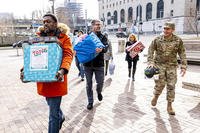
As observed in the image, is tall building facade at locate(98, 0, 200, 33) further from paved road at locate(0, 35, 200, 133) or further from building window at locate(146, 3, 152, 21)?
paved road at locate(0, 35, 200, 133)

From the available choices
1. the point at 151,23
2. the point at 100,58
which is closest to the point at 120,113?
the point at 100,58

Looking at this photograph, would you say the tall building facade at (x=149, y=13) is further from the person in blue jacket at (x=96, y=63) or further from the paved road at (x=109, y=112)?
the person in blue jacket at (x=96, y=63)

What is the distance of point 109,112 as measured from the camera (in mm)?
4984

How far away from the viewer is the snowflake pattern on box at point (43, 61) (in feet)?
9.45

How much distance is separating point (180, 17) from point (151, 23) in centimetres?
1376

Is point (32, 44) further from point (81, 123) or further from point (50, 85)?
point (81, 123)

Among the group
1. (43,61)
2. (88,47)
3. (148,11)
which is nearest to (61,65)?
(43,61)

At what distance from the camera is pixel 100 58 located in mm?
5172

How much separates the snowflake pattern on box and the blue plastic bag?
1.93 metres

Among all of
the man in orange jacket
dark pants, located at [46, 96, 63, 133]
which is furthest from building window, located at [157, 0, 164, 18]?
dark pants, located at [46, 96, 63, 133]

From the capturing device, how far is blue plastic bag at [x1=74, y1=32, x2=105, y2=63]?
484 centimetres

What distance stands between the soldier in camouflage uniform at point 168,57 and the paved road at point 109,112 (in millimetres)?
492

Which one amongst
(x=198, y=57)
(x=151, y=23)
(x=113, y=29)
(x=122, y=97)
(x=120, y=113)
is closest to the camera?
(x=120, y=113)

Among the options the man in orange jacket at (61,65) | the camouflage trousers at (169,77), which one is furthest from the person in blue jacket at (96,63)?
the man in orange jacket at (61,65)
